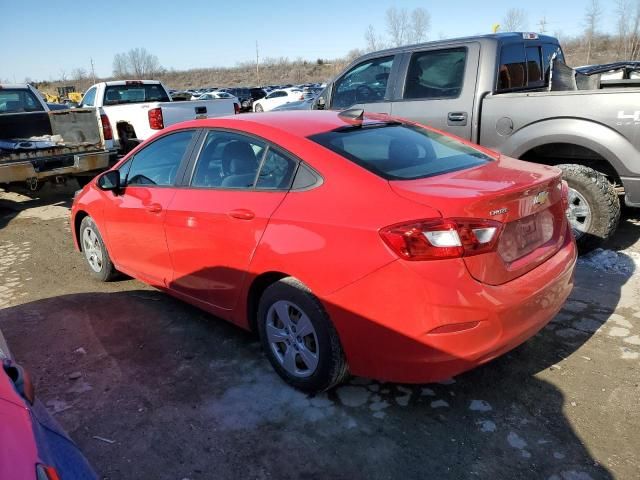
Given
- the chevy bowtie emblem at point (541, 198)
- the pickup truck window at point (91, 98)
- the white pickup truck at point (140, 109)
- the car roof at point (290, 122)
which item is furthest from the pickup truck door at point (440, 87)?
the pickup truck window at point (91, 98)

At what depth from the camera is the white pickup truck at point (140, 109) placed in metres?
10.1

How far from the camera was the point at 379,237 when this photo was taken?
2.51m

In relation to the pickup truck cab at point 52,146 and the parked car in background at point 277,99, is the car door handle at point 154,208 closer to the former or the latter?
the pickup truck cab at point 52,146

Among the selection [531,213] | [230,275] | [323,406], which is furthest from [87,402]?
[531,213]

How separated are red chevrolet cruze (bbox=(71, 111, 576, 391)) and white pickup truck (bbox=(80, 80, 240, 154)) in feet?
21.1

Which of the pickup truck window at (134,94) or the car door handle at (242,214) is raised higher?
the pickup truck window at (134,94)

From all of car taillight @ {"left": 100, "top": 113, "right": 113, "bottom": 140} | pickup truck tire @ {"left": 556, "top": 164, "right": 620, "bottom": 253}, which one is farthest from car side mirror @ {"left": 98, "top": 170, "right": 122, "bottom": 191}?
car taillight @ {"left": 100, "top": 113, "right": 113, "bottom": 140}

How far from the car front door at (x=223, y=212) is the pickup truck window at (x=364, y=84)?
10.3ft

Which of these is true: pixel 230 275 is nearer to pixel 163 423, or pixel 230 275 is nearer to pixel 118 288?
pixel 163 423

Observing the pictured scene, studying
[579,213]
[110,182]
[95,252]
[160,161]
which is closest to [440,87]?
[579,213]

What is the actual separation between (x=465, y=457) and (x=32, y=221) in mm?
7361

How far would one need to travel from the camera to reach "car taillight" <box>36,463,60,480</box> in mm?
1412

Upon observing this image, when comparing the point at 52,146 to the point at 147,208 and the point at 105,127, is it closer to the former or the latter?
the point at 105,127

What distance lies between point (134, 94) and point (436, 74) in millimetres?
8809
